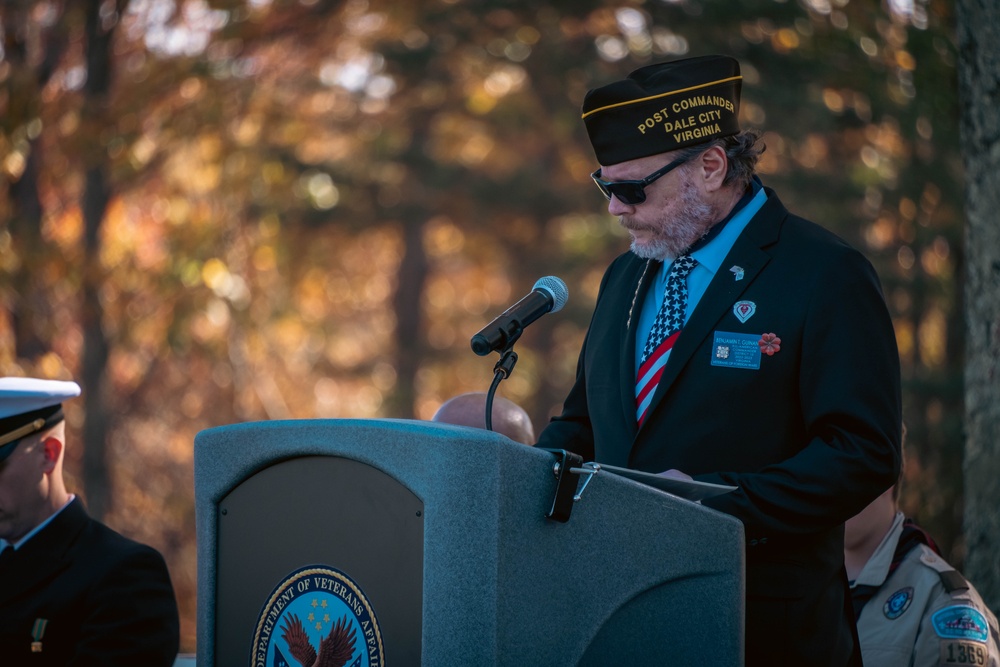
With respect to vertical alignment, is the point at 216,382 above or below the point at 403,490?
→ below

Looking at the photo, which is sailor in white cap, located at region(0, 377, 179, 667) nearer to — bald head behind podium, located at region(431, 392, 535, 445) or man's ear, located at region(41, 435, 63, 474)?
man's ear, located at region(41, 435, 63, 474)

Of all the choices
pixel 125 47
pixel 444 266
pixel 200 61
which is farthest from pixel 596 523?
pixel 444 266

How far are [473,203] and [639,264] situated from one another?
41.7 ft

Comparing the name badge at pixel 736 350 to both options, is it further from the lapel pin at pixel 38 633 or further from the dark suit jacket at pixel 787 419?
the lapel pin at pixel 38 633

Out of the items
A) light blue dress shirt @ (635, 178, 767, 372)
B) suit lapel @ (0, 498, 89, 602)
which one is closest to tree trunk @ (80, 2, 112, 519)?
suit lapel @ (0, 498, 89, 602)

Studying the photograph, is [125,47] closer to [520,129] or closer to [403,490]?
[520,129]

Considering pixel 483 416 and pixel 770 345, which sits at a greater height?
pixel 770 345

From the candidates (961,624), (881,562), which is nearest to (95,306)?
(881,562)

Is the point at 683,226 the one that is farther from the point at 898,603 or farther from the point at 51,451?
the point at 51,451

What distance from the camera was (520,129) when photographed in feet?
50.1

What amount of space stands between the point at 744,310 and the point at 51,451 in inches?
83.3

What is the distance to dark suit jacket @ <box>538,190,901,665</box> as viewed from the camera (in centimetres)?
229

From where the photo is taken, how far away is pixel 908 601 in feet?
11.4

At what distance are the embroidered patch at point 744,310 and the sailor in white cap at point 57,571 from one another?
1.80m
